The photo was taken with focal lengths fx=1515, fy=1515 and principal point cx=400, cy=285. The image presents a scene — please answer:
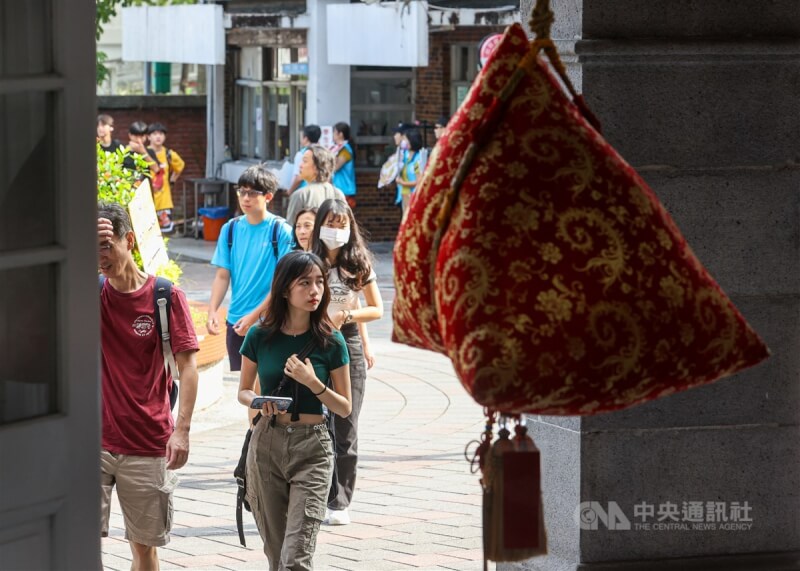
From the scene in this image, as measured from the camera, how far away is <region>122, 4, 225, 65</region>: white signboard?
23.8 meters

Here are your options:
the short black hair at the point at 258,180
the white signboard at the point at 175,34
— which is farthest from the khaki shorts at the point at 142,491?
the white signboard at the point at 175,34

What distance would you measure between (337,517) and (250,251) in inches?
76.5

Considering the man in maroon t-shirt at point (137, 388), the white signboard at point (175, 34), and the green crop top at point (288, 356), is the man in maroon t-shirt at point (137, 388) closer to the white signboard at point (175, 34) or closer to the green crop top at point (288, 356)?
the green crop top at point (288, 356)

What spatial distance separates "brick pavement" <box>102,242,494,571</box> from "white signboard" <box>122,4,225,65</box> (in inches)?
479

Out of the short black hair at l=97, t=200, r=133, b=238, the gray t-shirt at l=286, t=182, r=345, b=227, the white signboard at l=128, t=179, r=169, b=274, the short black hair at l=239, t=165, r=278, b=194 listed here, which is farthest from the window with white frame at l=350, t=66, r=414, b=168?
the short black hair at l=97, t=200, r=133, b=238

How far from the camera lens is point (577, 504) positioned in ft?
16.2

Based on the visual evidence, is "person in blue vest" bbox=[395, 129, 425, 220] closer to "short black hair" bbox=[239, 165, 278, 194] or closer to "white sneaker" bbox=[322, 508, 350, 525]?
"short black hair" bbox=[239, 165, 278, 194]

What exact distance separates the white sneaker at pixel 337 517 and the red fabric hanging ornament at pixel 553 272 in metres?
5.07

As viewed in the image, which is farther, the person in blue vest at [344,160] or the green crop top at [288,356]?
the person in blue vest at [344,160]

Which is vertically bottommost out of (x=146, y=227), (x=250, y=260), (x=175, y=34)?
(x=250, y=260)

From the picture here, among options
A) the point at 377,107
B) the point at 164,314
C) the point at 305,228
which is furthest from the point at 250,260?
the point at 377,107

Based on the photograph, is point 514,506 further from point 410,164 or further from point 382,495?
point 410,164

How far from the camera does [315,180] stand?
10766 millimetres

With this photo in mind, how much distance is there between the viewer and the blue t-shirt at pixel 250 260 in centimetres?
901
